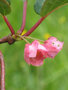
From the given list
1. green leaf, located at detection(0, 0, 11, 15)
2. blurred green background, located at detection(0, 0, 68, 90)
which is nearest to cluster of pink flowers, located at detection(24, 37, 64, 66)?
green leaf, located at detection(0, 0, 11, 15)

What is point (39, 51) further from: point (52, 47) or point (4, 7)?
point (4, 7)

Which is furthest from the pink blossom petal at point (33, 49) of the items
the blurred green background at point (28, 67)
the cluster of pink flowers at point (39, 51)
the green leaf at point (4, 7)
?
the blurred green background at point (28, 67)

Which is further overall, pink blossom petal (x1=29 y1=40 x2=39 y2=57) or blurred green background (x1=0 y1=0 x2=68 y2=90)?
blurred green background (x1=0 y1=0 x2=68 y2=90)

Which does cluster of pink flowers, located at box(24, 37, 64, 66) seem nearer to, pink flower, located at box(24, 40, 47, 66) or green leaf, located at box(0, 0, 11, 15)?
pink flower, located at box(24, 40, 47, 66)

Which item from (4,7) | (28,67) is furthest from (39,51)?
(28,67)

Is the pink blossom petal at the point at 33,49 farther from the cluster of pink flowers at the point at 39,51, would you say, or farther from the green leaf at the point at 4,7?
the green leaf at the point at 4,7

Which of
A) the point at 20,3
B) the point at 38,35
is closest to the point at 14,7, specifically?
the point at 20,3

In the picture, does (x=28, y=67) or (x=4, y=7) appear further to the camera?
(x=28, y=67)

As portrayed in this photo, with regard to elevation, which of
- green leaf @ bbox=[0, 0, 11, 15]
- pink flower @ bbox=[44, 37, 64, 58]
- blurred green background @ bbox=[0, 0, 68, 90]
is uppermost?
green leaf @ bbox=[0, 0, 11, 15]
